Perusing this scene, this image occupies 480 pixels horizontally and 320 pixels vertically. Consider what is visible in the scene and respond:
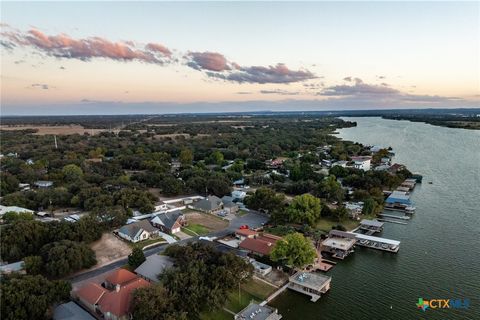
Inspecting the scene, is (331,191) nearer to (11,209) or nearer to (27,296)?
(27,296)

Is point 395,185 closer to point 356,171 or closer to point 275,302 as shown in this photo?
point 356,171

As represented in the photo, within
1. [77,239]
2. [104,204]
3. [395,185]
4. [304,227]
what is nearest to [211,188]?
[104,204]

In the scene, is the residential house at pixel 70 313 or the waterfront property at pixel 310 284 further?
the waterfront property at pixel 310 284

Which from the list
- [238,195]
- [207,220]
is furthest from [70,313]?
[238,195]

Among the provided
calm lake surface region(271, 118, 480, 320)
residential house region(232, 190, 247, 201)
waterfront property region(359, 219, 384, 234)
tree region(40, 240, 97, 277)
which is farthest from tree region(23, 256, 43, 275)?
waterfront property region(359, 219, 384, 234)

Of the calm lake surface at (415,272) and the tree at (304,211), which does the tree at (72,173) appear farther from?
the calm lake surface at (415,272)

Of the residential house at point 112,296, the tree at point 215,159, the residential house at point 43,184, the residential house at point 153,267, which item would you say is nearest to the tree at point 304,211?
the residential house at point 153,267
